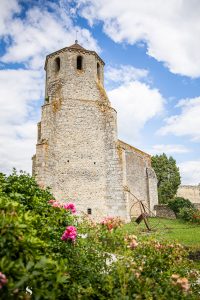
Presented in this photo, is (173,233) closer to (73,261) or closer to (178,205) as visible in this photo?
(73,261)

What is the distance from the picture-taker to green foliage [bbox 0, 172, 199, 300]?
111 inches

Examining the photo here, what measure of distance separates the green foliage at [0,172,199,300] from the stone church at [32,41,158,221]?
1253 cm

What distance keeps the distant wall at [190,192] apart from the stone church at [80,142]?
37545mm

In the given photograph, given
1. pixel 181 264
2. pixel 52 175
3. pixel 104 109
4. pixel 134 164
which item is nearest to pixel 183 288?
pixel 181 264

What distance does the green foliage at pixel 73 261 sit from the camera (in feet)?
9.29

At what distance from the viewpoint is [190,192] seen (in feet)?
183

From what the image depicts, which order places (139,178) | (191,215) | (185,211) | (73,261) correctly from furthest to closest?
(139,178)
(185,211)
(191,215)
(73,261)

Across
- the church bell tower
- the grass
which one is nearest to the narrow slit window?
the church bell tower

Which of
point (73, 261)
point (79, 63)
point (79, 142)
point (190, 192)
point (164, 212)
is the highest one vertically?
point (79, 63)

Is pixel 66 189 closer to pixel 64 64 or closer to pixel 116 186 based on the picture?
pixel 116 186

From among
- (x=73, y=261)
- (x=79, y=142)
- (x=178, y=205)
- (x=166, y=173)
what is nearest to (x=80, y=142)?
(x=79, y=142)

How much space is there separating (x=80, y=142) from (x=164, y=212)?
39.8 ft

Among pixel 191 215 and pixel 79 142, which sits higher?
pixel 79 142

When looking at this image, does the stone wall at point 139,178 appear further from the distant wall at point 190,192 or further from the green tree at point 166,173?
the distant wall at point 190,192
